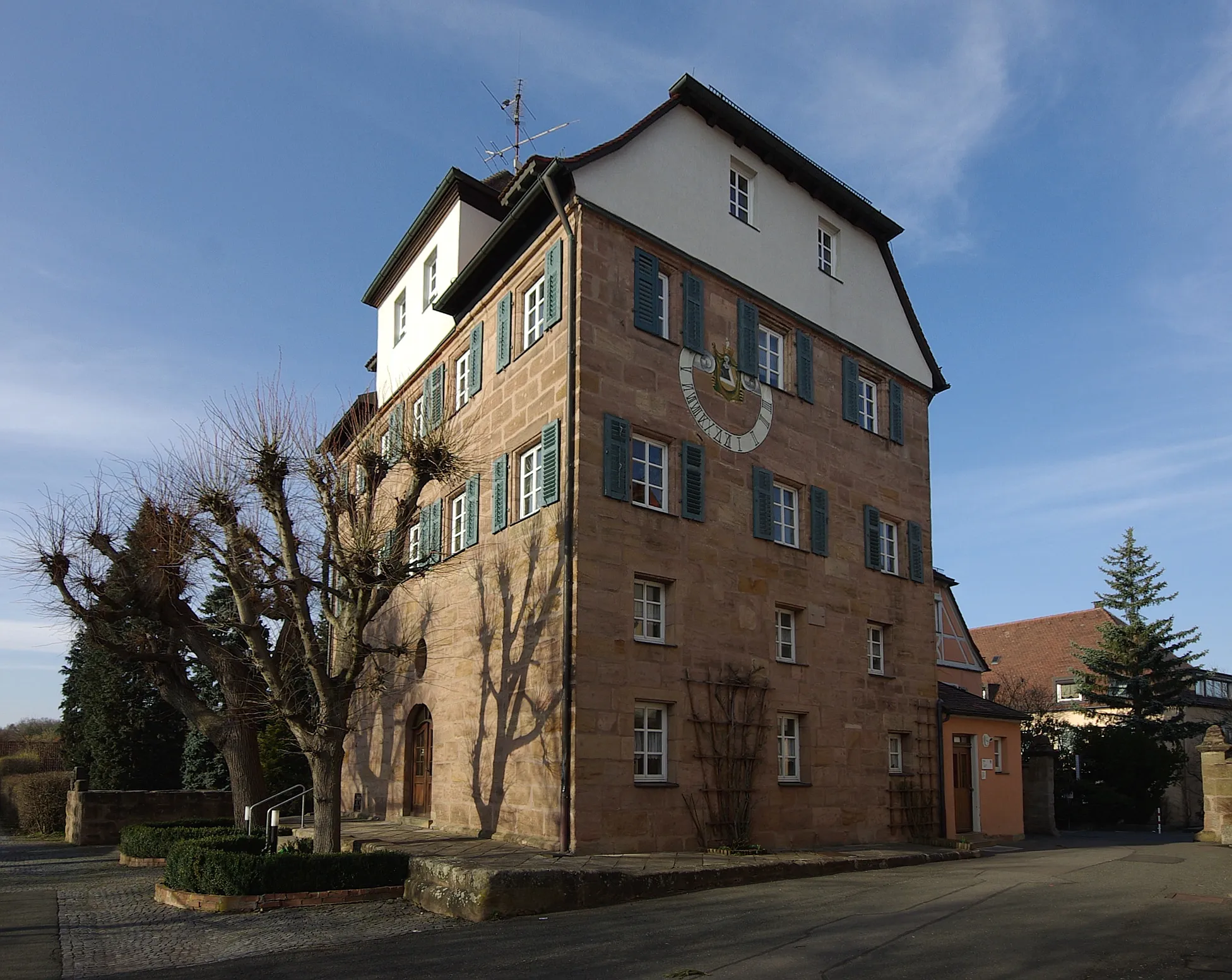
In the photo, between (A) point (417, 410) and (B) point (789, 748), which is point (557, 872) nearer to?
(B) point (789, 748)

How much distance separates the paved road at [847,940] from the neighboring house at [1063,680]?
88.7 feet

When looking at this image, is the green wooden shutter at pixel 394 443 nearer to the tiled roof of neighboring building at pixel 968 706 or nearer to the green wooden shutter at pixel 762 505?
the green wooden shutter at pixel 762 505

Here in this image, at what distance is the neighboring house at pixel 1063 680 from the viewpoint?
37875 mm

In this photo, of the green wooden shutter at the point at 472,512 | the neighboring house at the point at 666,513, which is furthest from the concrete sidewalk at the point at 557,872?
the green wooden shutter at the point at 472,512

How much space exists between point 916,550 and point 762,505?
5.23 m

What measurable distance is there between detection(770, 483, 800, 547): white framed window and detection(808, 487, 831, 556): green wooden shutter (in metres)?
0.23

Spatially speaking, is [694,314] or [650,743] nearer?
[650,743]

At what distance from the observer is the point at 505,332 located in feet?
57.2

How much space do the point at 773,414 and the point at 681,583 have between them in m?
3.90

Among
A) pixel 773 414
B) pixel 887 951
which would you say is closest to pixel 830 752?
pixel 773 414

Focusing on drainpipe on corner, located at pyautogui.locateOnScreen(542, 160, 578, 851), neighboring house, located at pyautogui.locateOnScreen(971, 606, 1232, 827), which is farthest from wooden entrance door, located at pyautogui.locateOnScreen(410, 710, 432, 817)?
neighboring house, located at pyautogui.locateOnScreen(971, 606, 1232, 827)

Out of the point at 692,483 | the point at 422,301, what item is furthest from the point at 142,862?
the point at 422,301

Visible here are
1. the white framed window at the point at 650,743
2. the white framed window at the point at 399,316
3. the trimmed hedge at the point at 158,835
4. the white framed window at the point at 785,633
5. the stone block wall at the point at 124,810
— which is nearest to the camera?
the white framed window at the point at 650,743

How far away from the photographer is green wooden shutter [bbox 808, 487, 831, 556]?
18172mm
